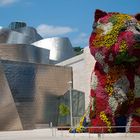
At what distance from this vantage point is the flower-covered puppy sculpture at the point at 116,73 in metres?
20.0

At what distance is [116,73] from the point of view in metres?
20.6

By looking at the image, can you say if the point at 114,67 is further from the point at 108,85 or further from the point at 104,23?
the point at 104,23

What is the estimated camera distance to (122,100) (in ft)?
66.8

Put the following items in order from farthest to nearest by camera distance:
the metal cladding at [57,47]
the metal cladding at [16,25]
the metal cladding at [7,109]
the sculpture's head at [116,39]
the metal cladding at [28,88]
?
the metal cladding at [16,25], the metal cladding at [57,47], the metal cladding at [28,88], the metal cladding at [7,109], the sculpture's head at [116,39]

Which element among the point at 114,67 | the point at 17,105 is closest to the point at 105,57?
the point at 114,67

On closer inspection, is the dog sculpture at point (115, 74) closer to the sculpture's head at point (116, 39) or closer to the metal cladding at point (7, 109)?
the sculpture's head at point (116, 39)

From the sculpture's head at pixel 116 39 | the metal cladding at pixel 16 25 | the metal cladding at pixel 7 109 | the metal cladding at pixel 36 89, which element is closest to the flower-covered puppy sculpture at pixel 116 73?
the sculpture's head at pixel 116 39

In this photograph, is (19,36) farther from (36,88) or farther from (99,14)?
(99,14)

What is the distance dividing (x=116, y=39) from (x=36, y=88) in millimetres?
28882

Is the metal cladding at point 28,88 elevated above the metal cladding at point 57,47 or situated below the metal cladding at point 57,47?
below

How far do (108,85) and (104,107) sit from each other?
1138mm

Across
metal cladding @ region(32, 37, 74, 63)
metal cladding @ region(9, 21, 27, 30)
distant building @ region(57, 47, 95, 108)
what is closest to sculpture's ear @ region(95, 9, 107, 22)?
distant building @ region(57, 47, 95, 108)

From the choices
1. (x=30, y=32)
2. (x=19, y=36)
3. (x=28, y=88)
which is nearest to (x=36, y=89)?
(x=28, y=88)

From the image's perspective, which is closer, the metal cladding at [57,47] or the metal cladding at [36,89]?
the metal cladding at [36,89]
